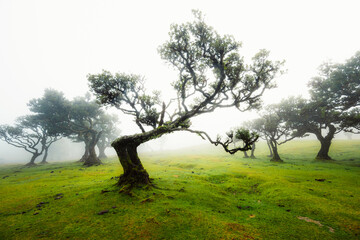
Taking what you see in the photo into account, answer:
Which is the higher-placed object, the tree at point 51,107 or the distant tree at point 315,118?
the tree at point 51,107

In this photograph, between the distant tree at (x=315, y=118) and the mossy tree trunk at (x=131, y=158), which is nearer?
the mossy tree trunk at (x=131, y=158)

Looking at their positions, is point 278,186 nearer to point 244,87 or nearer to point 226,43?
point 244,87

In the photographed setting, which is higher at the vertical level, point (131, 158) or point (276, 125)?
point (276, 125)

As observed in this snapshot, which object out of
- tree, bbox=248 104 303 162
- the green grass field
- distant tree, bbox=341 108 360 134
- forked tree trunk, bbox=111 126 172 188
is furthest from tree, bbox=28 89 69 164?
distant tree, bbox=341 108 360 134

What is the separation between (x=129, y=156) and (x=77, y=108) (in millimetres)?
33098

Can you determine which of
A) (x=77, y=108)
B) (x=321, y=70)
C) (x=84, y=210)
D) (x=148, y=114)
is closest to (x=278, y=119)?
(x=321, y=70)

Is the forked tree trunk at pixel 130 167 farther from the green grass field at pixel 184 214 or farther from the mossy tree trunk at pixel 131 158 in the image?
the green grass field at pixel 184 214

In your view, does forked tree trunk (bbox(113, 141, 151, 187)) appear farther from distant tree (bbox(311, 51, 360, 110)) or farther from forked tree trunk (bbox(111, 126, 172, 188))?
distant tree (bbox(311, 51, 360, 110))

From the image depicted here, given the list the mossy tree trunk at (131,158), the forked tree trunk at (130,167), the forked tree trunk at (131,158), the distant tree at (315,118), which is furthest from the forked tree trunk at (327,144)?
the forked tree trunk at (130,167)

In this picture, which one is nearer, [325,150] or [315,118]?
[325,150]

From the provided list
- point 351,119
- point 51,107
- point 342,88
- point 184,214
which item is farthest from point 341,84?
→ point 51,107

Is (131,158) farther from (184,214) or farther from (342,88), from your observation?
(342,88)

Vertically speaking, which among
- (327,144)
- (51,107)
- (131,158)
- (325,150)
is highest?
(51,107)

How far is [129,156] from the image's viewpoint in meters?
12.2
